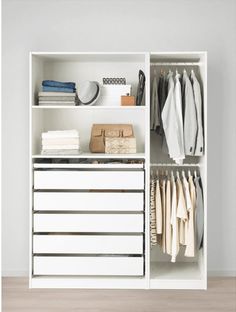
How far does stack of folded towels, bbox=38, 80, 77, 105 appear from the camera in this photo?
3986mm

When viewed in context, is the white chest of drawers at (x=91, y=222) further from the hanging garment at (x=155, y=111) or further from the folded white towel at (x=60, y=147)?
the hanging garment at (x=155, y=111)

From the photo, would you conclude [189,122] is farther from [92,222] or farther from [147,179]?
[92,222]

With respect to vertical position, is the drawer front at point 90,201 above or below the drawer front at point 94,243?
above

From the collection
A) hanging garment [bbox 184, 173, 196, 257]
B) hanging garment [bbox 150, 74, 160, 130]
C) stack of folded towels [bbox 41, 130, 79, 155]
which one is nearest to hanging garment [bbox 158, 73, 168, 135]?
hanging garment [bbox 150, 74, 160, 130]

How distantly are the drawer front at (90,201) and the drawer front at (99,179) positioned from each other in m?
0.06

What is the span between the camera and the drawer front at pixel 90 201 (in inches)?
155

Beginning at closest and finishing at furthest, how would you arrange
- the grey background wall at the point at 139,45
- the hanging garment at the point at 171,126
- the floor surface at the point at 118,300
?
the floor surface at the point at 118,300
the hanging garment at the point at 171,126
the grey background wall at the point at 139,45

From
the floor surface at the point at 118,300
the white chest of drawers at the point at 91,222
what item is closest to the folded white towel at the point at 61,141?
the white chest of drawers at the point at 91,222

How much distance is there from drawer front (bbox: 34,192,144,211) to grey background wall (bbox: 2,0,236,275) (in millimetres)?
525

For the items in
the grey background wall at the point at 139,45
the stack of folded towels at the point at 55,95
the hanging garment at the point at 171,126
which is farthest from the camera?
the grey background wall at the point at 139,45

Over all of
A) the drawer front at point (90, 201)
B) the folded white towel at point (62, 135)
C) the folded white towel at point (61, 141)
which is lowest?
the drawer front at point (90, 201)

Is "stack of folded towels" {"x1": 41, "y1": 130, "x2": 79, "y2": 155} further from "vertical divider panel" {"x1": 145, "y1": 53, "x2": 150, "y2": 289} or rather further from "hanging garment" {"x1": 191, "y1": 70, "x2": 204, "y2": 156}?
"hanging garment" {"x1": 191, "y1": 70, "x2": 204, "y2": 156}
